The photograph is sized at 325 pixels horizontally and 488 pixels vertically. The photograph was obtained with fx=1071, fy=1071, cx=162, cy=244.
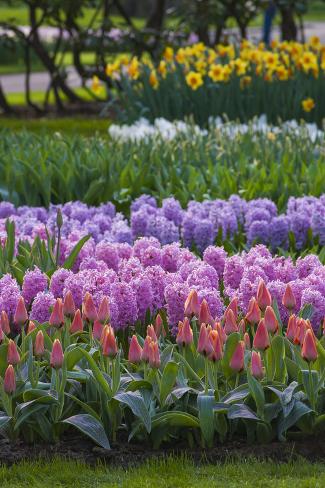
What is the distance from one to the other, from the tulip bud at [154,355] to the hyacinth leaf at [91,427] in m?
0.27

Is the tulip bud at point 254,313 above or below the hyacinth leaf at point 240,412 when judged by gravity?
above

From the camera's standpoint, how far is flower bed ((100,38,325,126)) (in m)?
9.55

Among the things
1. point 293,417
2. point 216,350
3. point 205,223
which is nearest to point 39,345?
point 216,350

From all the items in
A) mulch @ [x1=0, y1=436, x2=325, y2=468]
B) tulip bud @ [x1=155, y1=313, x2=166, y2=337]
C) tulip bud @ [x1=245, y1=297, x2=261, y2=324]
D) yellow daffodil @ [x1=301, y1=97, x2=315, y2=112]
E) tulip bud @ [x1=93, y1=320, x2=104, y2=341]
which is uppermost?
yellow daffodil @ [x1=301, y1=97, x2=315, y2=112]

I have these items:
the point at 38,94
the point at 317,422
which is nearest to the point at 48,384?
the point at 317,422

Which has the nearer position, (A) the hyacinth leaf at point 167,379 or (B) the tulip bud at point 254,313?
(A) the hyacinth leaf at point 167,379

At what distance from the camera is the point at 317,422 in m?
3.42

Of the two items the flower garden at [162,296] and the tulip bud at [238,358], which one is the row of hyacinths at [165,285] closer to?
the flower garden at [162,296]

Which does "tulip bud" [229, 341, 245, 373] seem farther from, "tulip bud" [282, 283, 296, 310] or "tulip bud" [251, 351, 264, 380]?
"tulip bud" [282, 283, 296, 310]

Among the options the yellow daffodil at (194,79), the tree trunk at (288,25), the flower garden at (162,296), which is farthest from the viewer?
the tree trunk at (288,25)

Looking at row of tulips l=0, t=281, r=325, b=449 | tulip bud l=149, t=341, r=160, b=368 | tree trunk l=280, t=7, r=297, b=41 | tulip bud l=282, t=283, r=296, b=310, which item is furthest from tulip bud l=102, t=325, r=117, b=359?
tree trunk l=280, t=7, r=297, b=41

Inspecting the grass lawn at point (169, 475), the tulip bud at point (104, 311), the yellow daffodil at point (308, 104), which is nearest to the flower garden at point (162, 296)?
the tulip bud at point (104, 311)

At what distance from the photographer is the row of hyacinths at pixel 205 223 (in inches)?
207

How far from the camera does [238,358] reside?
3340 millimetres
